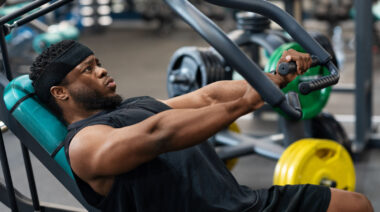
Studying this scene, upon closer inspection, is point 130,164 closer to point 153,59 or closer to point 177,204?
point 177,204

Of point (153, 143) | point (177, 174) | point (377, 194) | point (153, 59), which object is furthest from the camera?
point (153, 59)

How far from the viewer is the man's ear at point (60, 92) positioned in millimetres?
1569

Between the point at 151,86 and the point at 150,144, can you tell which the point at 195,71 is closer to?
the point at 150,144

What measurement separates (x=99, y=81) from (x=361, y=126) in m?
2.04

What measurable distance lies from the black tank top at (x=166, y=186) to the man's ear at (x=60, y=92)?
0.36ft

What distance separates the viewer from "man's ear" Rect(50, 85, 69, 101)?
5.15 feet

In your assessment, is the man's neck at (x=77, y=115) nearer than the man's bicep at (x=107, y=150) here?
No

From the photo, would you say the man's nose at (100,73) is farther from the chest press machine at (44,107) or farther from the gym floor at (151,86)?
the gym floor at (151,86)

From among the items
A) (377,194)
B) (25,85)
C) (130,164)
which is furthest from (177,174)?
(377,194)

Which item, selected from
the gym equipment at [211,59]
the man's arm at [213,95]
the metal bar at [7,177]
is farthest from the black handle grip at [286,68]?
the gym equipment at [211,59]

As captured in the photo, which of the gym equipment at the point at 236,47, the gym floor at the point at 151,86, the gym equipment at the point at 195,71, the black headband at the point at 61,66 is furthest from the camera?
the gym floor at the point at 151,86

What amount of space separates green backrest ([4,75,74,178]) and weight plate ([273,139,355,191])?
102 centimetres

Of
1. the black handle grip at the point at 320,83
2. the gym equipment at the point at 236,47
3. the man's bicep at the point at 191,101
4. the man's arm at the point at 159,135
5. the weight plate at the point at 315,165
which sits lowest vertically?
the weight plate at the point at 315,165

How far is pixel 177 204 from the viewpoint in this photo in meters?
1.46
